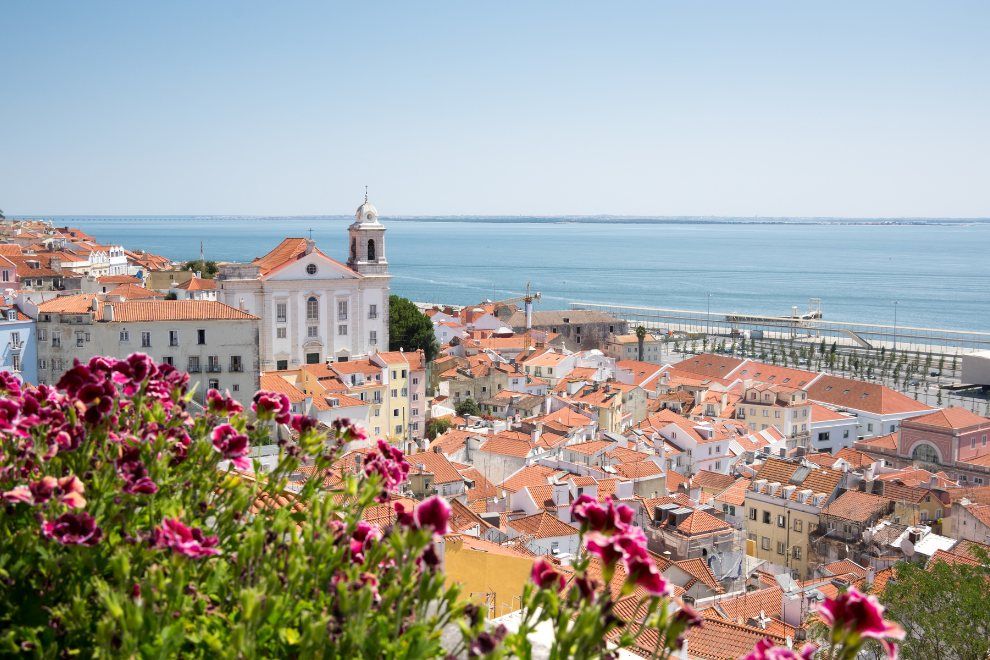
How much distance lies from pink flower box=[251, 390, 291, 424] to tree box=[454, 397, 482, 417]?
32845 mm

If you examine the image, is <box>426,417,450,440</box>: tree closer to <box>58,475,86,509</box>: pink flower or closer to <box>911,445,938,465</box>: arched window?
<box>911,445,938,465</box>: arched window

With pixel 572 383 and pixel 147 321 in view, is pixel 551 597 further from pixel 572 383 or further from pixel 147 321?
pixel 572 383

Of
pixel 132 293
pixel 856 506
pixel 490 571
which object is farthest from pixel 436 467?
pixel 490 571

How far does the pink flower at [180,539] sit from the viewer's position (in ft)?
7.19

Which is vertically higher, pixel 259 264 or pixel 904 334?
pixel 259 264

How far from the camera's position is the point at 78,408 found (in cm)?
287

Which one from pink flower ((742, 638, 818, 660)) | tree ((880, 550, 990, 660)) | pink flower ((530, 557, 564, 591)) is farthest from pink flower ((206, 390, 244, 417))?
tree ((880, 550, 990, 660))

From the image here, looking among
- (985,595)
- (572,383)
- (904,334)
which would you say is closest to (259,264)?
(572,383)

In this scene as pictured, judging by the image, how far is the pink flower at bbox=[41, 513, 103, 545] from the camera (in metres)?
2.25

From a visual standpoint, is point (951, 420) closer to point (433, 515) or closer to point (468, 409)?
point (468, 409)

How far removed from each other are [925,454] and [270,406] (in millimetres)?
28368

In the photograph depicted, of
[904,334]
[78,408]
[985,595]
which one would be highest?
[78,408]

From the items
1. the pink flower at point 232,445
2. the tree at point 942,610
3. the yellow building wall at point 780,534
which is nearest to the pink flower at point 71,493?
the pink flower at point 232,445

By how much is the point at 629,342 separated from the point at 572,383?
59.0 ft
